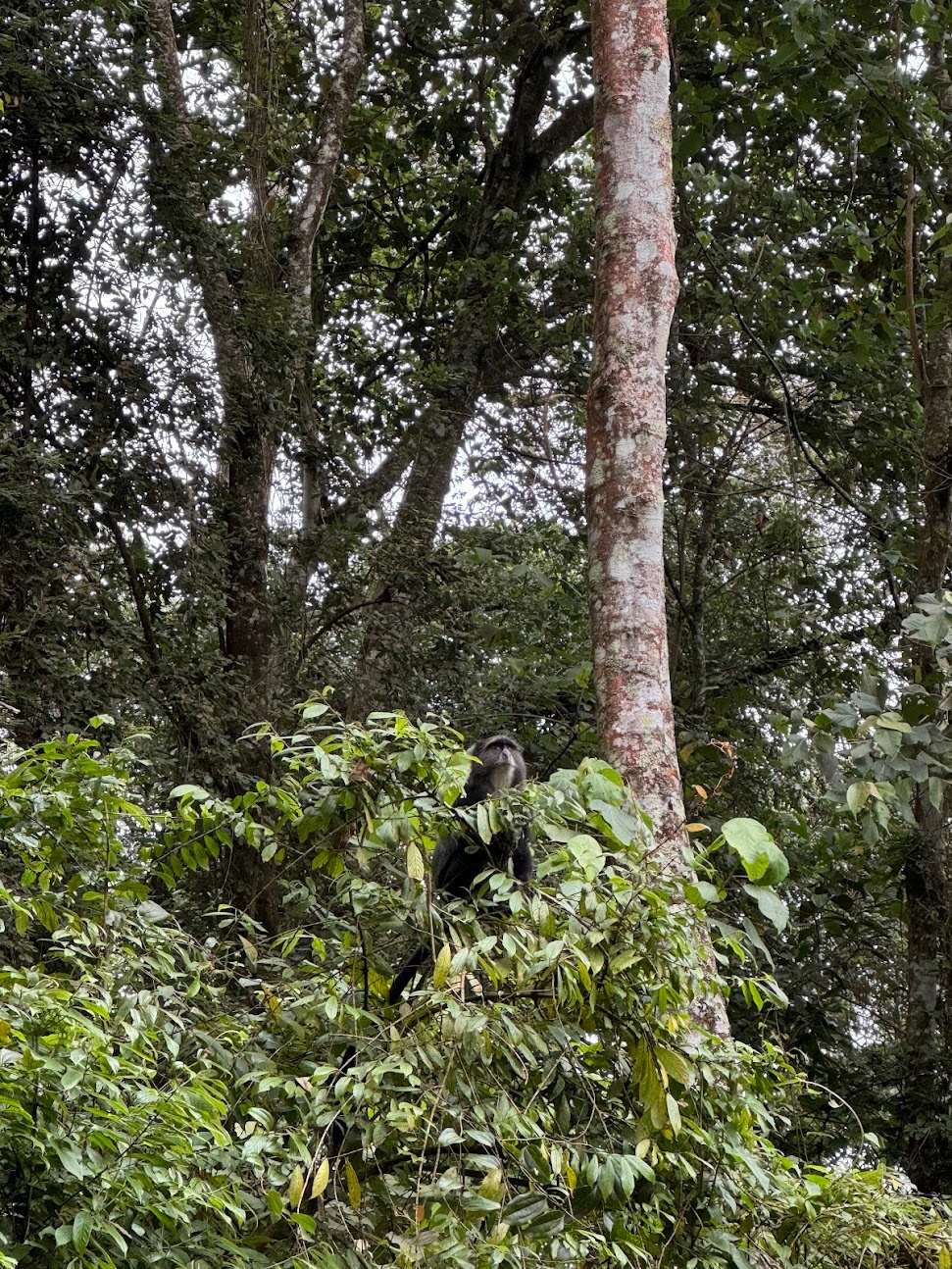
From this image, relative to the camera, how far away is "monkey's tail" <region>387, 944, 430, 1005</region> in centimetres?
257

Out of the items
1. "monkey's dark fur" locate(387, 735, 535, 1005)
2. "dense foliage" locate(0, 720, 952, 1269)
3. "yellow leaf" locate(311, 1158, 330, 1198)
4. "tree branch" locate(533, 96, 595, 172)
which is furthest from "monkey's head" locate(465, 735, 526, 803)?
"tree branch" locate(533, 96, 595, 172)

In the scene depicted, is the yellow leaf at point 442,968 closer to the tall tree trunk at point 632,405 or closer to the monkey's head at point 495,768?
the tall tree trunk at point 632,405

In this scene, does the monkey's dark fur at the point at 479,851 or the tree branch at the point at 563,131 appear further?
the tree branch at the point at 563,131

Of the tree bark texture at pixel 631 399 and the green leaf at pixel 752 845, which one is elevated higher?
the tree bark texture at pixel 631 399

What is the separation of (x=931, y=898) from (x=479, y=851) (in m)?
3.38

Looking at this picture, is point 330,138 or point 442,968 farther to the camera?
point 330,138

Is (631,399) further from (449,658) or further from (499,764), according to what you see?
(449,658)

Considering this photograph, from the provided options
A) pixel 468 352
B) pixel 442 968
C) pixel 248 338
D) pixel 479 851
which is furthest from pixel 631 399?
pixel 468 352

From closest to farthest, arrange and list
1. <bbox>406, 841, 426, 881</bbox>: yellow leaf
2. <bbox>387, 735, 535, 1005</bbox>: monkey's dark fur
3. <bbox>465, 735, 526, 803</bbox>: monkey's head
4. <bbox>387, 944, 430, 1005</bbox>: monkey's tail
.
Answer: <bbox>406, 841, 426, 881</bbox>: yellow leaf < <bbox>387, 944, 430, 1005</bbox>: monkey's tail < <bbox>387, 735, 535, 1005</bbox>: monkey's dark fur < <bbox>465, 735, 526, 803</bbox>: monkey's head

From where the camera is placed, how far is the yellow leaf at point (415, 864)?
7.21ft

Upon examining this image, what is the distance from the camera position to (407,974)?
2732 mm

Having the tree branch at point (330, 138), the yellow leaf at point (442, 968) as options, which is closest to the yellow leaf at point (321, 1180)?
the yellow leaf at point (442, 968)

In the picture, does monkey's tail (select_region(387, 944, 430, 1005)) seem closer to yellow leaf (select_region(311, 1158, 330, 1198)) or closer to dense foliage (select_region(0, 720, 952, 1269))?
dense foliage (select_region(0, 720, 952, 1269))

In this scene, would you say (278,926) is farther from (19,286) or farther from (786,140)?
(786,140)
